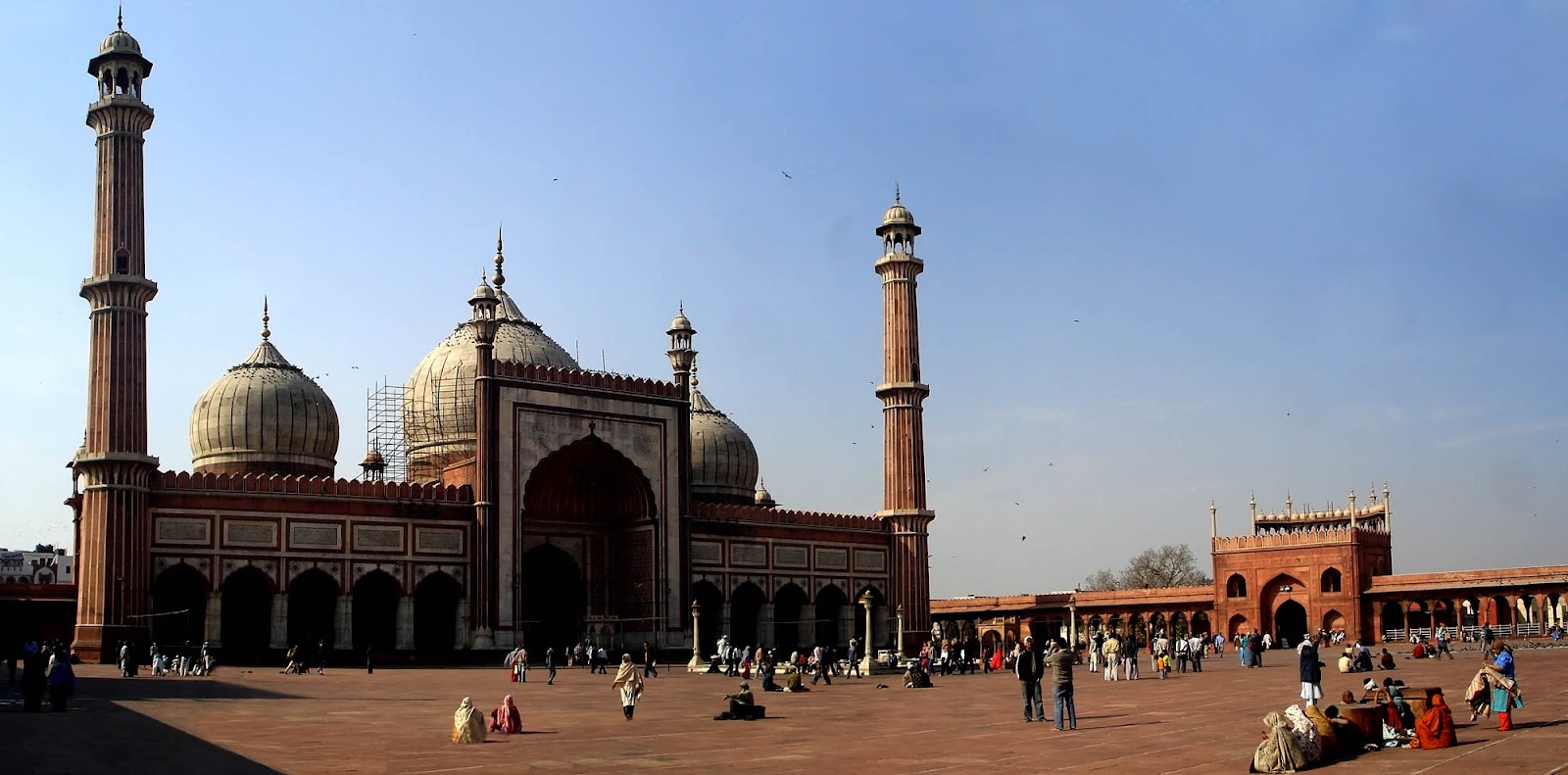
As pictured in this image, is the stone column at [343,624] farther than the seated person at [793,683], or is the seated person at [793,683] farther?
the stone column at [343,624]

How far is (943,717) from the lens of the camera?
19250mm

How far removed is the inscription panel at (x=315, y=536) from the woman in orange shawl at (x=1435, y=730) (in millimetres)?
26739

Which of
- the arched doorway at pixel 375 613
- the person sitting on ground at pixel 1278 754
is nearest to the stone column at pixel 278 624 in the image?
the arched doorway at pixel 375 613

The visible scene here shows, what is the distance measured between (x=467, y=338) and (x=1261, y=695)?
27964mm

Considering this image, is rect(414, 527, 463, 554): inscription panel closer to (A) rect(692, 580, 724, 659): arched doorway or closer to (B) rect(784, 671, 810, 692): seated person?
(A) rect(692, 580, 724, 659): arched doorway

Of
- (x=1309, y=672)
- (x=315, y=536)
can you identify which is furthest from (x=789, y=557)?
(x=1309, y=672)

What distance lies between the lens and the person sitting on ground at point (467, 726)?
15117 millimetres

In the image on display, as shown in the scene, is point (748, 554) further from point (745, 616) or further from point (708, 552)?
point (745, 616)

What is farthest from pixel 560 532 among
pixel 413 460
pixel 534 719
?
pixel 534 719

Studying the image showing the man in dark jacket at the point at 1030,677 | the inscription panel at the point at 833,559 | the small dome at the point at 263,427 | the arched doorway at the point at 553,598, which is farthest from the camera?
the inscription panel at the point at 833,559

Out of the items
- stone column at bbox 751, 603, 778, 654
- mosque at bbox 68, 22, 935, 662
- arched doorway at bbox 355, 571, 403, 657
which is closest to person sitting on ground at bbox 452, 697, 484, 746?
mosque at bbox 68, 22, 935, 662

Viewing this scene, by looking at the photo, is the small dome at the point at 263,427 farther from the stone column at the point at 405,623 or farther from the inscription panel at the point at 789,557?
the inscription panel at the point at 789,557

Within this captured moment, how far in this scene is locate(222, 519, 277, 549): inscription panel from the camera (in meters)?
33.4

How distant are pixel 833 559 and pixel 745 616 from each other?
3.05 meters
